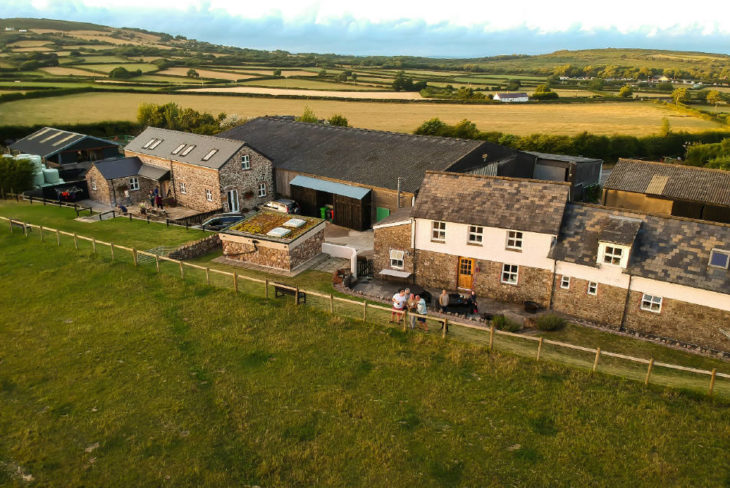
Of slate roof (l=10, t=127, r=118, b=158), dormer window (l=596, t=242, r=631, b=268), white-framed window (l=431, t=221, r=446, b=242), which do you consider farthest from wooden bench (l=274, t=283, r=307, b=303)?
slate roof (l=10, t=127, r=118, b=158)

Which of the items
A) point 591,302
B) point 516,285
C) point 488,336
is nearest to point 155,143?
point 516,285

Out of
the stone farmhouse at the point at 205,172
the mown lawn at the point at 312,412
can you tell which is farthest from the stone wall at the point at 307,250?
the stone farmhouse at the point at 205,172

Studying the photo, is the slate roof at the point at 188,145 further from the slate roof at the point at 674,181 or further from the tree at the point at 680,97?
the tree at the point at 680,97

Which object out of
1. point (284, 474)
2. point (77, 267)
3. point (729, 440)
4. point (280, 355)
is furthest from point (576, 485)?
point (77, 267)

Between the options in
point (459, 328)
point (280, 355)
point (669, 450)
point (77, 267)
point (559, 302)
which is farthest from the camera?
point (77, 267)

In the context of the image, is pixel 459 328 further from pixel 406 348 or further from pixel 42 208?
pixel 42 208

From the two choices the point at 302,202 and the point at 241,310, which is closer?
the point at 241,310
